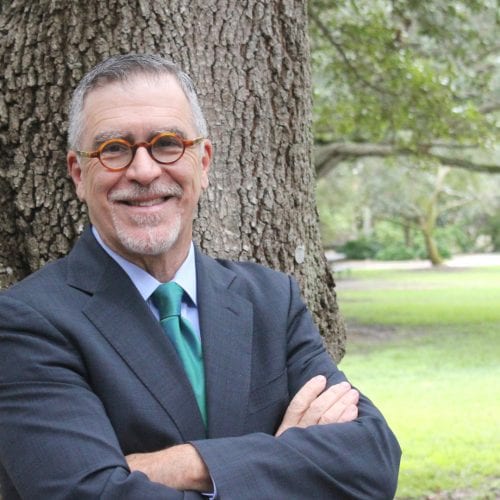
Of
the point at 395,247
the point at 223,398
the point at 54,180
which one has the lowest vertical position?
the point at 395,247

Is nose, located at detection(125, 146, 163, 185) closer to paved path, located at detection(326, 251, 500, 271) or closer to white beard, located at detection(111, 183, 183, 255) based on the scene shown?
white beard, located at detection(111, 183, 183, 255)

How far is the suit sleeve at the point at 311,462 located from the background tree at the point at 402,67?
10214 mm

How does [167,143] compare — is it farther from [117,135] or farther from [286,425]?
[286,425]

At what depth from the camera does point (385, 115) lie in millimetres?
14070

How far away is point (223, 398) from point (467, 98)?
14992mm

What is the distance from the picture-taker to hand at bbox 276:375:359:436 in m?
2.59

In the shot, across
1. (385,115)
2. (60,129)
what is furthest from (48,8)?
(385,115)

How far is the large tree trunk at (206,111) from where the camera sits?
3.54 meters

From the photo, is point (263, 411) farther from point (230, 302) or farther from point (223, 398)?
point (230, 302)

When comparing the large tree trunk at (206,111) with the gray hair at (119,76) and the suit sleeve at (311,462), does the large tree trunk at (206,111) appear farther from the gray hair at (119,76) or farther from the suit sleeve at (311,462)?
the suit sleeve at (311,462)

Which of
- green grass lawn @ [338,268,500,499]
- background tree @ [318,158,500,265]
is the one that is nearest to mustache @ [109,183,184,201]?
green grass lawn @ [338,268,500,499]

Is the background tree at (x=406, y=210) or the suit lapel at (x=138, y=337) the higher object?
the suit lapel at (x=138, y=337)

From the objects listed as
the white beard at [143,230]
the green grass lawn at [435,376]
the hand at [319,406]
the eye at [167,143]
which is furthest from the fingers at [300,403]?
the green grass lawn at [435,376]

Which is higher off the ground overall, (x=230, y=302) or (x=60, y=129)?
(x=60, y=129)
